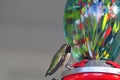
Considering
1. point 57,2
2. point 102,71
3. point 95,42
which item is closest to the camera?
point 102,71

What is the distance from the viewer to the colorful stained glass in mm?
1134

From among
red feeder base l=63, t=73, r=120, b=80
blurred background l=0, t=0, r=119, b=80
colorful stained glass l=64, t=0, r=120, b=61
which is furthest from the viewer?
blurred background l=0, t=0, r=119, b=80

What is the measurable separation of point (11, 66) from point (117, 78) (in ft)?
6.01

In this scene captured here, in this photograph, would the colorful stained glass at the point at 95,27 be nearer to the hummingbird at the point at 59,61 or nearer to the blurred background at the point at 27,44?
the hummingbird at the point at 59,61

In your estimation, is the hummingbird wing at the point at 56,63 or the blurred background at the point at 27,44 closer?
the hummingbird wing at the point at 56,63

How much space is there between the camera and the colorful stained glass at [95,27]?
113 cm

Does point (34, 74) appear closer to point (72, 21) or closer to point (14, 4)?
point (14, 4)

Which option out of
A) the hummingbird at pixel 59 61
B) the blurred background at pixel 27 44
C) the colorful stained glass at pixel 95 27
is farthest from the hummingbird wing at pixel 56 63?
the blurred background at pixel 27 44

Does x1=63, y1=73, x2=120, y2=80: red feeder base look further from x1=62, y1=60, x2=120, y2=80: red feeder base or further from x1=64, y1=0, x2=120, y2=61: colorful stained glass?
x1=64, y1=0, x2=120, y2=61: colorful stained glass

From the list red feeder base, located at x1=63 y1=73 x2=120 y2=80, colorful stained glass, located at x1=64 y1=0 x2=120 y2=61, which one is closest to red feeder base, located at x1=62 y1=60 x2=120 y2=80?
red feeder base, located at x1=63 y1=73 x2=120 y2=80

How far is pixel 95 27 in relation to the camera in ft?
3.70

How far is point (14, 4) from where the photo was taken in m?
2.48

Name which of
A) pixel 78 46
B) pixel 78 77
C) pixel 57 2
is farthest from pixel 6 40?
pixel 78 77

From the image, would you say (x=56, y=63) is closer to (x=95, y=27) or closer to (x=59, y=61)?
(x=59, y=61)
